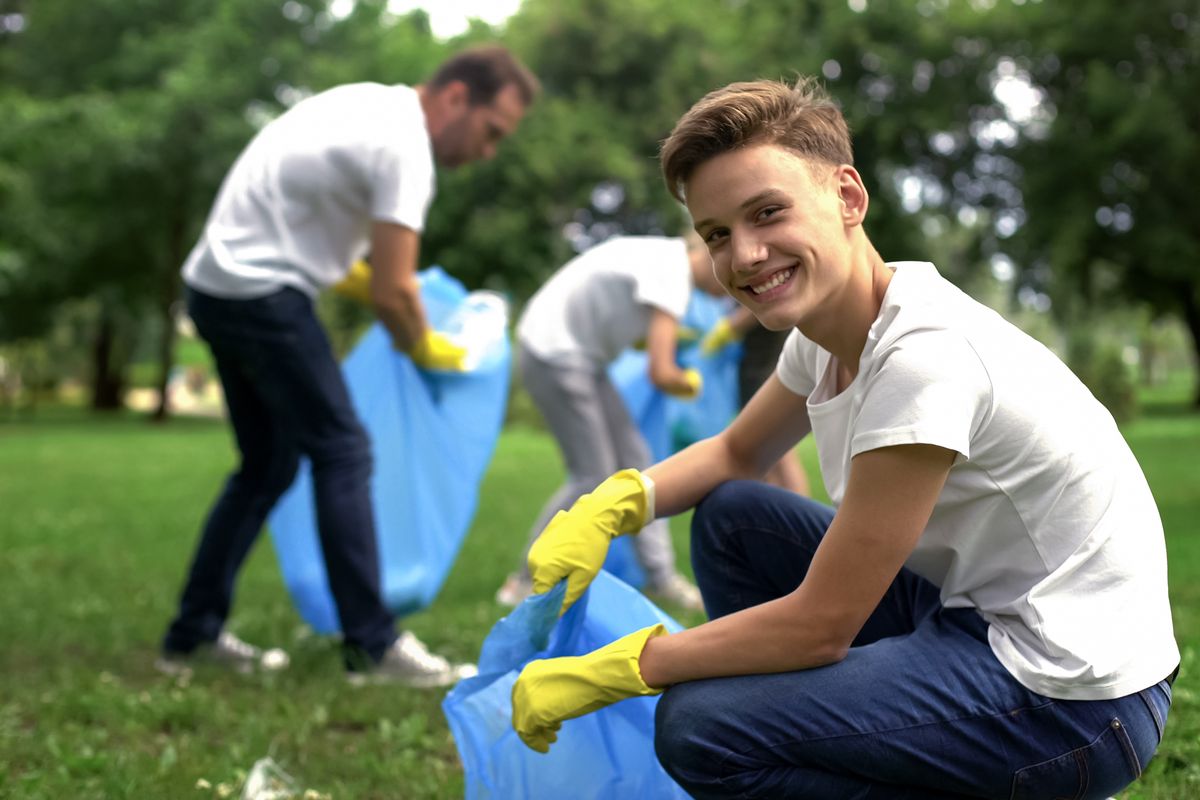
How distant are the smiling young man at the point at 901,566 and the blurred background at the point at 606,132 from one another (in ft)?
58.8

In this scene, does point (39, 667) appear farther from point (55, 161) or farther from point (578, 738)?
point (55, 161)

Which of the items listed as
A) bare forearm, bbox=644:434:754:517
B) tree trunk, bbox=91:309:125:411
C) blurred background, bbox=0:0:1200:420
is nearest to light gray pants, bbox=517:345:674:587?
bare forearm, bbox=644:434:754:517

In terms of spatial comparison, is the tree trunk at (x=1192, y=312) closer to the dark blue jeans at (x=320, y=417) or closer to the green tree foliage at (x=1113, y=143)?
the green tree foliage at (x=1113, y=143)

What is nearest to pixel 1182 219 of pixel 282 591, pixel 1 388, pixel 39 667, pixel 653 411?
pixel 653 411

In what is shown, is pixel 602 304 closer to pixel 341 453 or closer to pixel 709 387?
pixel 709 387

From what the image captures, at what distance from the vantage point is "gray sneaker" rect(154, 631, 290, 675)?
341 cm

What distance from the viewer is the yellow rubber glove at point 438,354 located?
377 cm

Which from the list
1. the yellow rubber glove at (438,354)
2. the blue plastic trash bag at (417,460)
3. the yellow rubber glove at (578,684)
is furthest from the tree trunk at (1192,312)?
the yellow rubber glove at (578,684)

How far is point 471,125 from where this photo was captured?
135 inches

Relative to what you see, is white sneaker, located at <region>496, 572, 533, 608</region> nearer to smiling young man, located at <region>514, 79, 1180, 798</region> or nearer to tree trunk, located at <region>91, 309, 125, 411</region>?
smiling young man, located at <region>514, 79, 1180, 798</region>

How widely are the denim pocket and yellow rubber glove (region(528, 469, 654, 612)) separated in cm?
69

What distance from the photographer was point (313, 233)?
10.7 ft

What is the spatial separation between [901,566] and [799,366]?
44 cm

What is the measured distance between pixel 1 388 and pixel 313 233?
3266 centimetres
